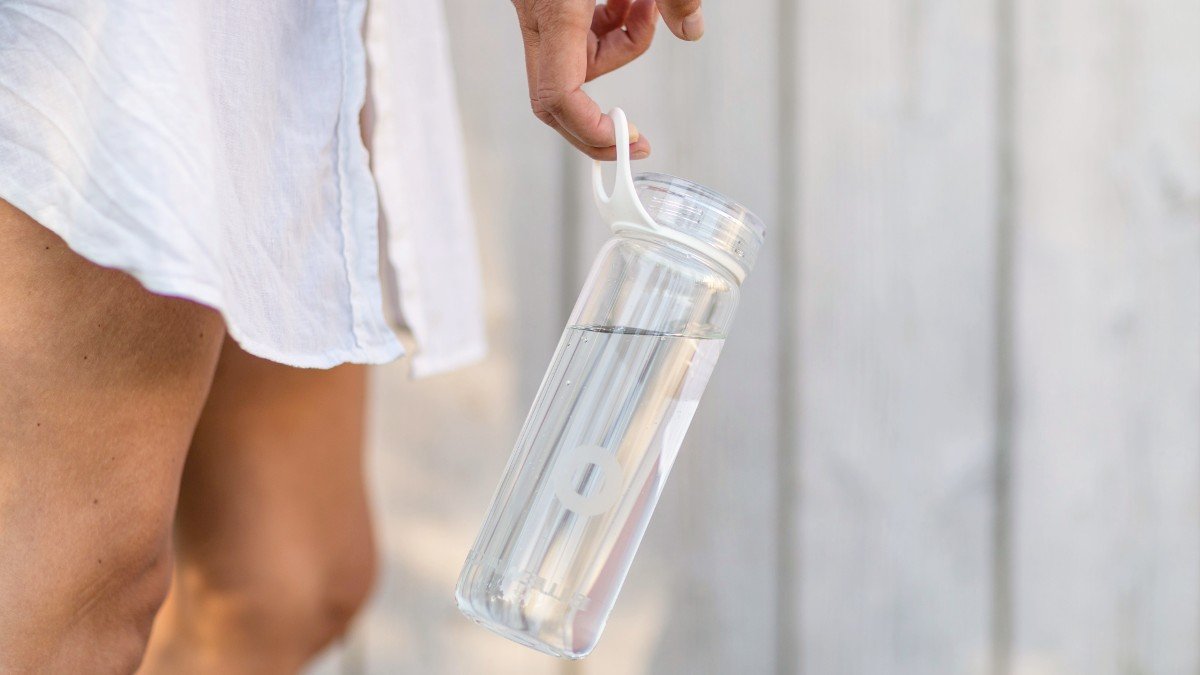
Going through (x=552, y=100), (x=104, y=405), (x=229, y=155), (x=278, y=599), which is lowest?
(x=278, y=599)

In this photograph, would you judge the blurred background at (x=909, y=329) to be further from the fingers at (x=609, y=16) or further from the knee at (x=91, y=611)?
the knee at (x=91, y=611)

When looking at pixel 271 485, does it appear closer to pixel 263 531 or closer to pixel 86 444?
pixel 263 531

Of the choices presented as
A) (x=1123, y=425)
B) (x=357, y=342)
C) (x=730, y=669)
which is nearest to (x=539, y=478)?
(x=357, y=342)

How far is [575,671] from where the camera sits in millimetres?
1286

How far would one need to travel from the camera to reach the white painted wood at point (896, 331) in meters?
1.17

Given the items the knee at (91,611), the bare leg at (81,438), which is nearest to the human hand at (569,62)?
the bare leg at (81,438)

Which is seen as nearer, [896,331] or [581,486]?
[581,486]

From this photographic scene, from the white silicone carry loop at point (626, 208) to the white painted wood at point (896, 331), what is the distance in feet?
1.89

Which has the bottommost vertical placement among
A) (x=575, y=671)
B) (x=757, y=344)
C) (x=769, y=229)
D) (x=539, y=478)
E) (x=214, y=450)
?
(x=575, y=671)

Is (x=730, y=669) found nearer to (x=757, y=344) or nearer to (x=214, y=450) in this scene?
(x=757, y=344)

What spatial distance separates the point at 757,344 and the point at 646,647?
391 mm

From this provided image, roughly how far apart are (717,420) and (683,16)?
2.11ft

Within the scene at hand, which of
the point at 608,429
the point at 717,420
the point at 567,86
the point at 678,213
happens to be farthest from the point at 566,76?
the point at 717,420

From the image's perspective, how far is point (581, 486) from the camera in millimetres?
688
